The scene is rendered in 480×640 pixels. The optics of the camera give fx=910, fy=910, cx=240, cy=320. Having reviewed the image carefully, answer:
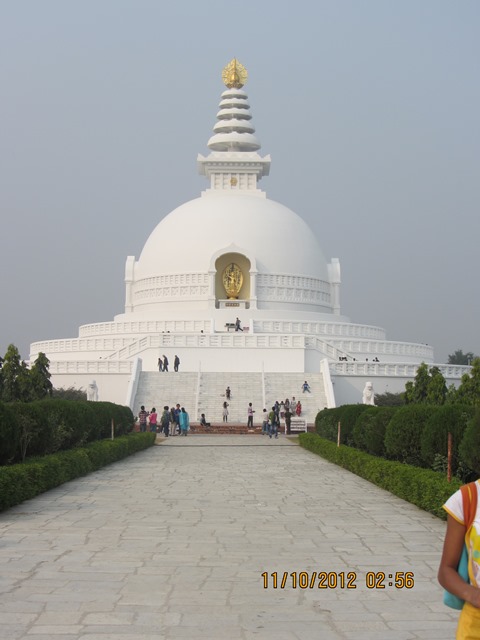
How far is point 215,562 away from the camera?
7426 millimetres

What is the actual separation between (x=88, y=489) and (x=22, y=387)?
53.1ft

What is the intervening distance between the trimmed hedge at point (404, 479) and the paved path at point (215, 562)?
19 cm

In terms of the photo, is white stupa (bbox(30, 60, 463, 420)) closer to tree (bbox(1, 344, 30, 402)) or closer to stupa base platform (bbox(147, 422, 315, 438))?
stupa base platform (bbox(147, 422, 315, 438))

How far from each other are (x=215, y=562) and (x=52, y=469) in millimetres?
5752

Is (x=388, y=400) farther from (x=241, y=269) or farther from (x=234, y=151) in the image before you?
(x=234, y=151)

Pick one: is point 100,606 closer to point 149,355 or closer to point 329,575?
point 329,575

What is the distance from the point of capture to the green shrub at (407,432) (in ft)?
42.4

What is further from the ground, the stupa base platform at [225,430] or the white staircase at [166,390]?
the white staircase at [166,390]

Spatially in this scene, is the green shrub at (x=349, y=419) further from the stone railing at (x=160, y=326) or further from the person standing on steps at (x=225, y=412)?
the stone railing at (x=160, y=326)

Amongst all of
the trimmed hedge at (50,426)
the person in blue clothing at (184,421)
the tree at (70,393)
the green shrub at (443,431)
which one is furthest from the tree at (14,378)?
the green shrub at (443,431)

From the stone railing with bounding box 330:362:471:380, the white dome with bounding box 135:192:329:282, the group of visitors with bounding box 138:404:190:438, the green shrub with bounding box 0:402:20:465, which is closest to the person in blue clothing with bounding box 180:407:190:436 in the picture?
the group of visitors with bounding box 138:404:190:438

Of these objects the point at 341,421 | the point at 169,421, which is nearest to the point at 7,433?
the point at 341,421

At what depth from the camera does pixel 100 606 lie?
5.87 meters

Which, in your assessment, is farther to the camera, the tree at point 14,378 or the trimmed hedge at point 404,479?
the tree at point 14,378
